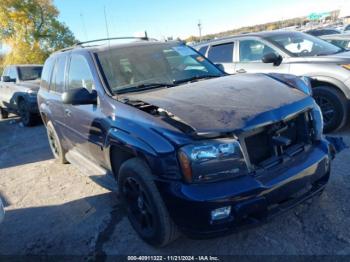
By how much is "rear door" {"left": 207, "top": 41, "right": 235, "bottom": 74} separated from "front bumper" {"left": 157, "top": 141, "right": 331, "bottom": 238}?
416 centimetres

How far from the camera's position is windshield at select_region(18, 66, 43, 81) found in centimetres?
1005

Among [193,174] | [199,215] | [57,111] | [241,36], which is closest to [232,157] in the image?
[193,174]

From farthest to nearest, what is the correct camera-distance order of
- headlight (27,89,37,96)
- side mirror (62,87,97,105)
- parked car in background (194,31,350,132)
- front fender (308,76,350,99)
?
1. headlight (27,89,37,96)
2. parked car in background (194,31,350,132)
3. front fender (308,76,350,99)
4. side mirror (62,87,97,105)

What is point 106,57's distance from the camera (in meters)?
3.73

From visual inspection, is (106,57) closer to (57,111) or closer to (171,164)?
(57,111)

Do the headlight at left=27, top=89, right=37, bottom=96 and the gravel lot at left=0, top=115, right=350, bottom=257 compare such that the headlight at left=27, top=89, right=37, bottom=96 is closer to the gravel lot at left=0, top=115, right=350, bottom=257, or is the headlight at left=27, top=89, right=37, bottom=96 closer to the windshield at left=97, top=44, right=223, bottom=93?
the gravel lot at left=0, top=115, right=350, bottom=257

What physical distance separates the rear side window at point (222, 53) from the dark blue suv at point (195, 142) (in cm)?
297

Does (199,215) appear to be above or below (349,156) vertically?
above

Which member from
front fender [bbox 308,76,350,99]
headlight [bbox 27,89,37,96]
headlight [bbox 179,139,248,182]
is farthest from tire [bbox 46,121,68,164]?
front fender [bbox 308,76,350,99]

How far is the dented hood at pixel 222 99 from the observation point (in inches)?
99.3

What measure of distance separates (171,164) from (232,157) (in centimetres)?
45

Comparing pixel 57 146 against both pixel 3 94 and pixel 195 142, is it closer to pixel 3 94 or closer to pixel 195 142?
pixel 195 142

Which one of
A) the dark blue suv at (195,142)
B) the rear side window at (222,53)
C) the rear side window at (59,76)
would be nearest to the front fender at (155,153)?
the dark blue suv at (195,142)

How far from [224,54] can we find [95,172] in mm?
4085
